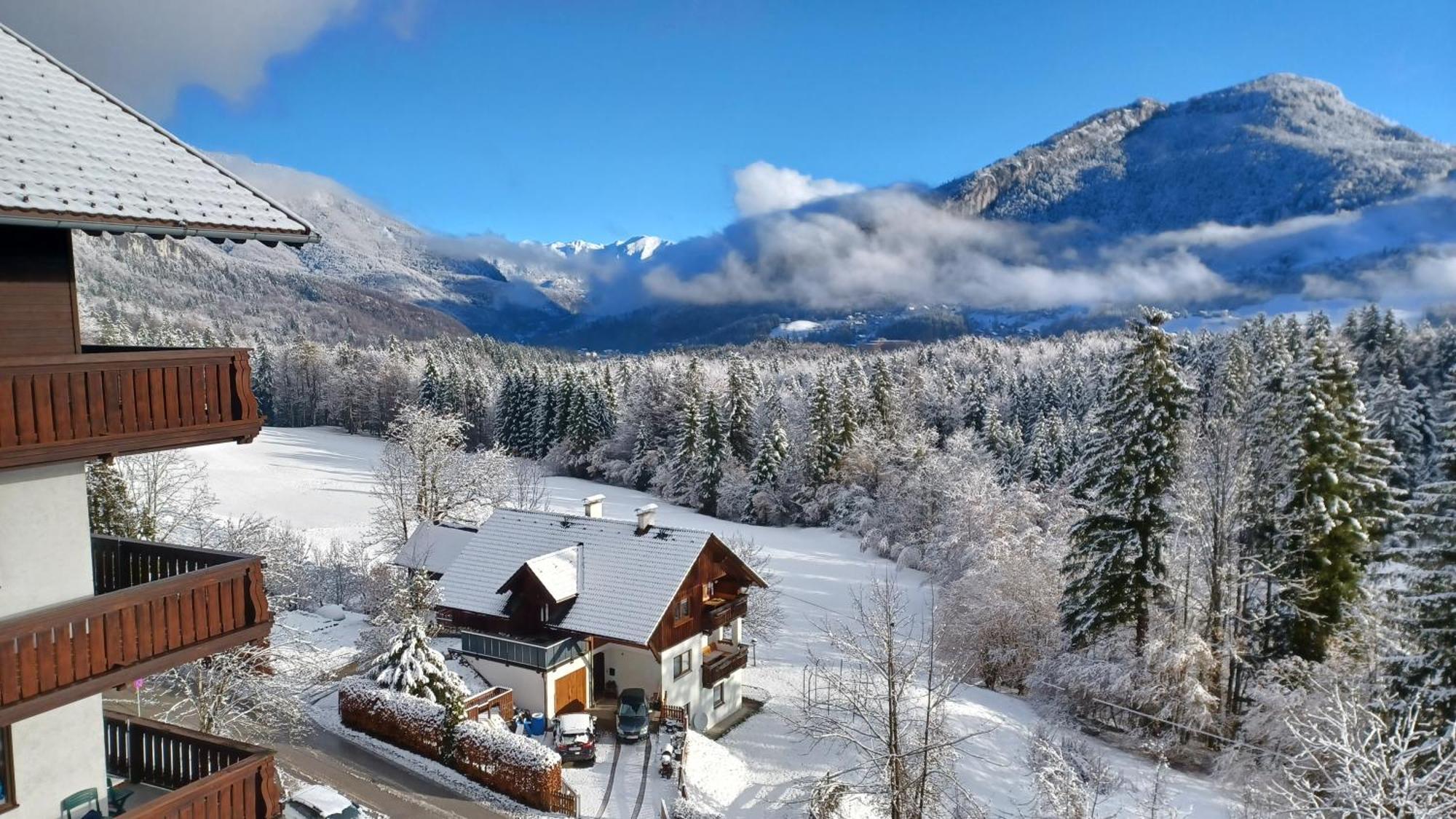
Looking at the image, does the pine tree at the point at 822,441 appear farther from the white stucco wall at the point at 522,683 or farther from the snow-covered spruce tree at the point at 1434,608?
the snow-covered spruce tree at the point at 1434,608

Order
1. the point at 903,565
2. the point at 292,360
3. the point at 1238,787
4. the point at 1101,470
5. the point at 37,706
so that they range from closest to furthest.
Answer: the point at 37,706 → the point at 1238,787 → the point at 1101,470 → the point at 903,565 → the point at 292,360

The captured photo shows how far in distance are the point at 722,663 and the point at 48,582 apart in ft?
75.5

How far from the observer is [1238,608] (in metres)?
29.5

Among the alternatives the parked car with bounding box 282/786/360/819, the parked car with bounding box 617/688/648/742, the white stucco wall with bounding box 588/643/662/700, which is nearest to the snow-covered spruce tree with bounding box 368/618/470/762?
the white stucco wall with bounding box 588/643/662/700

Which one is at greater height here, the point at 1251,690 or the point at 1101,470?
the point at 1101,470

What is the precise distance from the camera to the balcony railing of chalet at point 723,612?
2927 cm

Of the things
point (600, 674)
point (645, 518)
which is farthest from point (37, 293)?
point (645, 518)

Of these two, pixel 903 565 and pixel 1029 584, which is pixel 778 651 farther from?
pixel 903 565

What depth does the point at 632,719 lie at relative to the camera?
2505cm

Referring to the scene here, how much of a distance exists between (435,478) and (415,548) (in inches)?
355

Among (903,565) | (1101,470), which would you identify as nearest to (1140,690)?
(1101,470)

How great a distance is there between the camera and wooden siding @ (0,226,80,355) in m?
7.04

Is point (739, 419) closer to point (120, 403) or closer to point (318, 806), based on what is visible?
point (318, 806)

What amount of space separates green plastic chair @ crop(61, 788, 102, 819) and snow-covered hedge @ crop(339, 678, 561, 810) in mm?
14004
